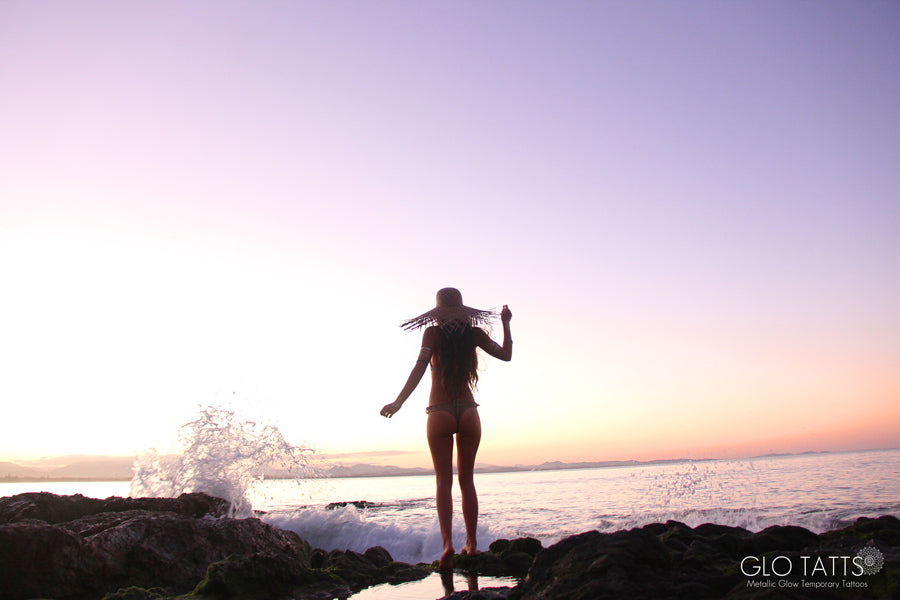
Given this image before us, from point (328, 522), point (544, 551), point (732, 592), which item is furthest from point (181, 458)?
point (732, 592)

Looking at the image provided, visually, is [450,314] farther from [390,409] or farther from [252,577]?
[252,577]

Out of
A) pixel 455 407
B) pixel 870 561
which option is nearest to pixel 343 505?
pixel 455 407

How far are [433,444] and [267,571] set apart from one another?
1.87m

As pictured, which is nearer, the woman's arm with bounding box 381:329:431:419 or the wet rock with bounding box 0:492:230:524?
the woman's arm with bounding box 381:329:431:419

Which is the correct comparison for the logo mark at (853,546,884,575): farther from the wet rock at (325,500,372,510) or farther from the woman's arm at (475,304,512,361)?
the wet rock at (325,500,372,510)

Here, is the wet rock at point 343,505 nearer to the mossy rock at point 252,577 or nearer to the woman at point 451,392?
the woman at point 451,392

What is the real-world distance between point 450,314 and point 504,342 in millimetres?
643

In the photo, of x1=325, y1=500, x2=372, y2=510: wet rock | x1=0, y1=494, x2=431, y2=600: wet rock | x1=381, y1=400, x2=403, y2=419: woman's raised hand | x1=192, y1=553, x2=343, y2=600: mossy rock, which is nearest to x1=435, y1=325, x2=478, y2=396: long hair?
x1=381, y1=400, x2=403, y2=419: woman's raised hand

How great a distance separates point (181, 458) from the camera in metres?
11.0

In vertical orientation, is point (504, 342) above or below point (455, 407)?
above

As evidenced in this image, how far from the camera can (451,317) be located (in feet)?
19.2

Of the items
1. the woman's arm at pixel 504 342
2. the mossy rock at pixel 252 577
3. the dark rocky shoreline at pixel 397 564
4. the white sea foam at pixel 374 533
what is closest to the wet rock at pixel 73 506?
the dark rocky shoreline at pixel 397 564

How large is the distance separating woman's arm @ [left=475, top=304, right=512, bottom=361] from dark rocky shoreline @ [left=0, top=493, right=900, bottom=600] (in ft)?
6.55

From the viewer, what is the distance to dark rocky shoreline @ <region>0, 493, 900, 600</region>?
2566 mm
